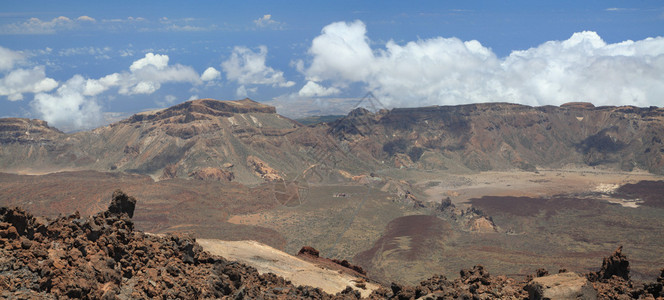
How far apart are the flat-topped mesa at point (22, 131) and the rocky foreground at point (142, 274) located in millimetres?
160798

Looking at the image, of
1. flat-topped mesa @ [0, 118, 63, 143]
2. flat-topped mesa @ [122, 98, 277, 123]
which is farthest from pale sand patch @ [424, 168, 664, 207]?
flat-topped mesa @ [0, 118, 63, 143]

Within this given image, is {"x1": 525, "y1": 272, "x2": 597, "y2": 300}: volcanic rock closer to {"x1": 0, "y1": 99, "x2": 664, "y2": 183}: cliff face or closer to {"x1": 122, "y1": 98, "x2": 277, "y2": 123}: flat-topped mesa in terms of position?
{"x1": 0, "y1": 99, "x2": 664, "y2": 183}: cliff face

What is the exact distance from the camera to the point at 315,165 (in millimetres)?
138625

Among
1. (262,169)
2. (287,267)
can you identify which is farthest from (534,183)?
(287,267)

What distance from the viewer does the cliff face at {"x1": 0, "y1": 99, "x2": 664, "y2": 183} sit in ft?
462

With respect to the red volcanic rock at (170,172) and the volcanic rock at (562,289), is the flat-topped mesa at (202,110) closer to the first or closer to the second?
the red volcanic rock at (170,172)

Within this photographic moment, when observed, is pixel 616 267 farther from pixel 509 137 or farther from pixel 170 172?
pixel 509 137

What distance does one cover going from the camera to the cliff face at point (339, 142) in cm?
14088

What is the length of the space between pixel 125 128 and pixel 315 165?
254ft

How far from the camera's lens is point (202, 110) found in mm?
158625

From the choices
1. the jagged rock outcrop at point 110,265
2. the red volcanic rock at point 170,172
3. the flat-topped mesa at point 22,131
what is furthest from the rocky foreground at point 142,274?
the flat-topped mesa at point 22,131

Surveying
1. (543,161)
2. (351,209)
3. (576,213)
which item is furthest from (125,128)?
(543,161)

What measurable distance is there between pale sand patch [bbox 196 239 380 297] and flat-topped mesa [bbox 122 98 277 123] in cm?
12509

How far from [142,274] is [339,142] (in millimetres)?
146532
